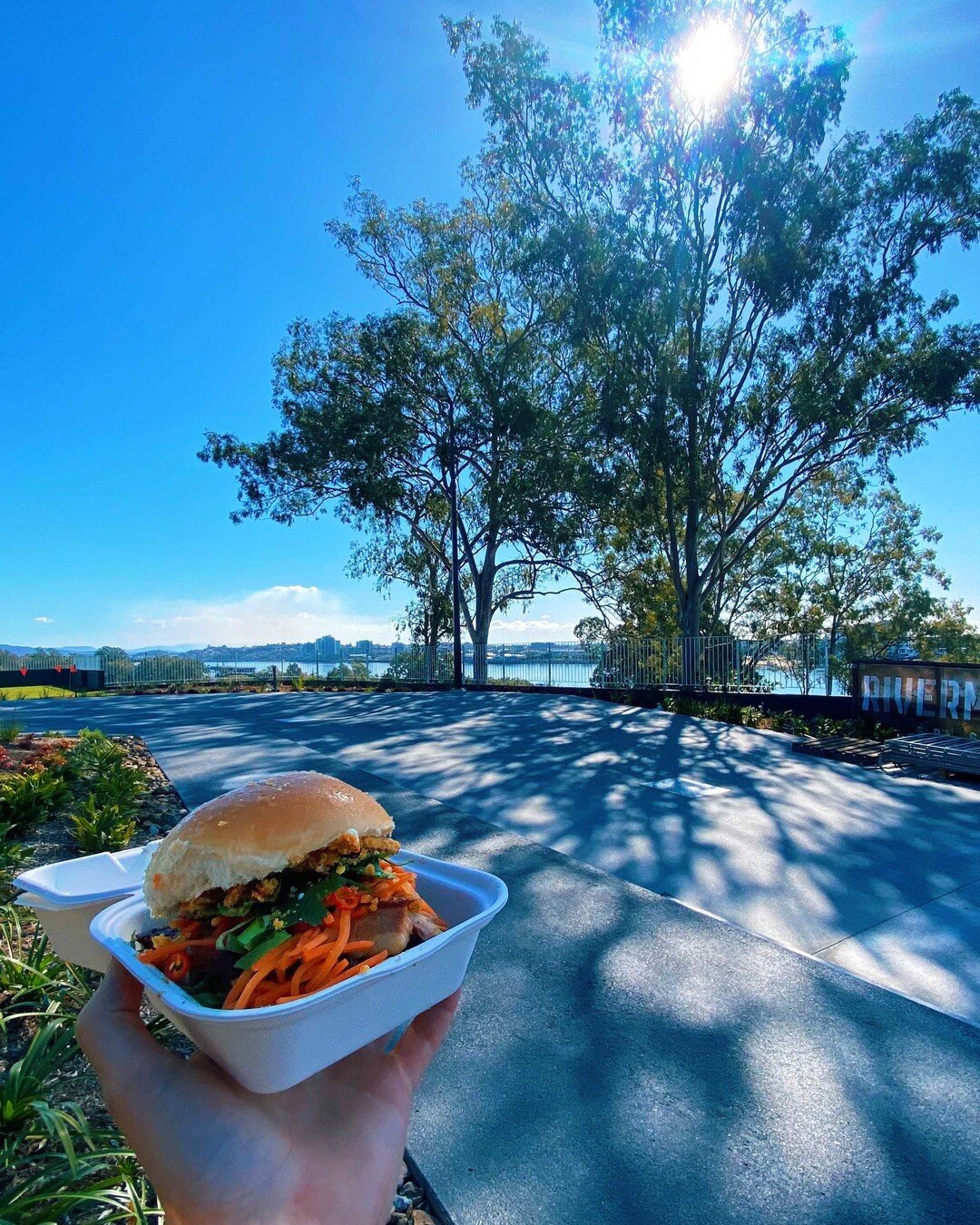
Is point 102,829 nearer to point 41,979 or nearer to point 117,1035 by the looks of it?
point 41,979

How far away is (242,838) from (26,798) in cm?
439

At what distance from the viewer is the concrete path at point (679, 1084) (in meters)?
1.97

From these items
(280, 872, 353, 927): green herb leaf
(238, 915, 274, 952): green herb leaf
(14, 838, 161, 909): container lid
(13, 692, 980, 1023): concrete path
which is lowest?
(13, 692, 980, 1023): concrete path

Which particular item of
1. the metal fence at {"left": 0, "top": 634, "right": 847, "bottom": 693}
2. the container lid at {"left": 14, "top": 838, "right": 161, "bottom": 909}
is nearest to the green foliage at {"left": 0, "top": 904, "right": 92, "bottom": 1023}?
the container lid at {"left": 14, "top": 838, "right": 161, "bottom": 909}

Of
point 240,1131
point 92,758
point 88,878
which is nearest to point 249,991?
point 240,1131

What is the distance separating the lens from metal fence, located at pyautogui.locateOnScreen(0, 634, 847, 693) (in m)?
15.1

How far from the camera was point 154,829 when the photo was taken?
16.4ft

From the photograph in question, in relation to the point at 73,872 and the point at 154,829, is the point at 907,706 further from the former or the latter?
the point at 73,872

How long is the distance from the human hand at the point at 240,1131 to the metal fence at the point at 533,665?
14.4 m

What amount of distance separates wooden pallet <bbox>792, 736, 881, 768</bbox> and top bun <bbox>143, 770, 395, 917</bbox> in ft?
29.8

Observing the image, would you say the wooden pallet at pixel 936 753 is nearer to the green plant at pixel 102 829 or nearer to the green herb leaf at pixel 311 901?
the green plant at pixel 102 829

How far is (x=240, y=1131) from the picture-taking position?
118 cm

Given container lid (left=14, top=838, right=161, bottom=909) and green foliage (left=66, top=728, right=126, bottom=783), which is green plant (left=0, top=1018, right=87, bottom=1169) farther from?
green foliage (left=66, top=728, right=126, bottom=783)

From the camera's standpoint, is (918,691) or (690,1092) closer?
(690,1092)
